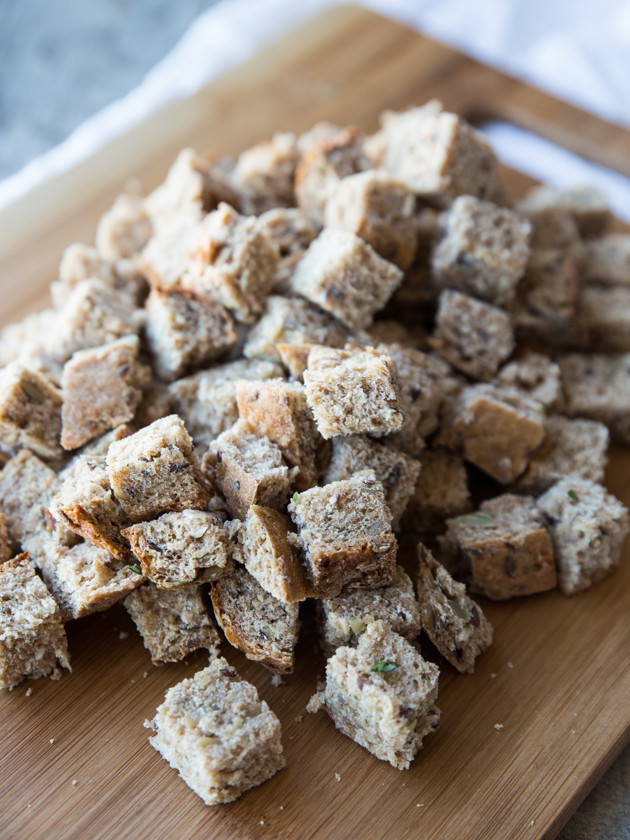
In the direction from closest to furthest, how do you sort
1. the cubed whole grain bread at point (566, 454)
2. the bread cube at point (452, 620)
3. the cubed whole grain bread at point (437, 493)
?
the bread cube at point (452, 620) → the cubed whole grain bread at point (437, 493) → the cubed whole grain bread at point (566, 454)

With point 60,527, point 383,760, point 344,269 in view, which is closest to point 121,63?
point 344,269

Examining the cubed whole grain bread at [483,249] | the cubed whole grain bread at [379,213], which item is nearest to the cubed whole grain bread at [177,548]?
the cubed whole grain bread at [379,213]

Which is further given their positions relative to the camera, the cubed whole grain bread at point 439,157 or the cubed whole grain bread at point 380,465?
the cubed whole grain bread at point 439,157

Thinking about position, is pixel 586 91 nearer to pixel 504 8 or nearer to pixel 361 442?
pixel 504 8

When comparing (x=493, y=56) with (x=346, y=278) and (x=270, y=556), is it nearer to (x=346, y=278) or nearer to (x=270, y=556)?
(x=346, y=278)

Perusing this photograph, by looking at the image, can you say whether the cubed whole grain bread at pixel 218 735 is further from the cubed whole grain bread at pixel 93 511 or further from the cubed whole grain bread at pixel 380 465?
the cubed whole grain bread at pixel 380 465

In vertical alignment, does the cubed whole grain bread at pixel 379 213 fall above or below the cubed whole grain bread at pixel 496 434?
above
